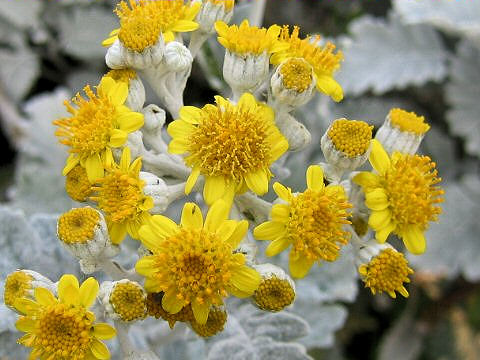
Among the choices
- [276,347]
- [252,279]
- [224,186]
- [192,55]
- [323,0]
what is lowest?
[276,347]

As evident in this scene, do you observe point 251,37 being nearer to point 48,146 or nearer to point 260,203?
point 260,203

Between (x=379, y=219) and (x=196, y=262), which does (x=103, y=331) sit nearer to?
(x=196, y=262)

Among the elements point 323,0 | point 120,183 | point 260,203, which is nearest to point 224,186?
point 260,203

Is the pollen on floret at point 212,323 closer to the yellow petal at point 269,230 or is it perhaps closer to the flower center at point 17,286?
the yellow petal at point 269,230

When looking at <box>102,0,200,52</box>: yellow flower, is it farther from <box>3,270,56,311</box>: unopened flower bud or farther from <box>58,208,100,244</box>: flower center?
<box>3,270,56,311</box>: unopened flower bud

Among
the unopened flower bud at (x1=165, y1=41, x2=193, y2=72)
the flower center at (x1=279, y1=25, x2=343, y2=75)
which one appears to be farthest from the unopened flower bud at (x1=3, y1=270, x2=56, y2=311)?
the flower center at (x1=279, y1=25, x2=343, y2=75)

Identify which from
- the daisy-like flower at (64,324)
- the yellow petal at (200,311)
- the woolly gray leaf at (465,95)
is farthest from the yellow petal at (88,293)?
the woolly gray leaf at (465,95)

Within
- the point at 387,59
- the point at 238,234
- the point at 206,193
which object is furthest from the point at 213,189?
the point at 387,59
